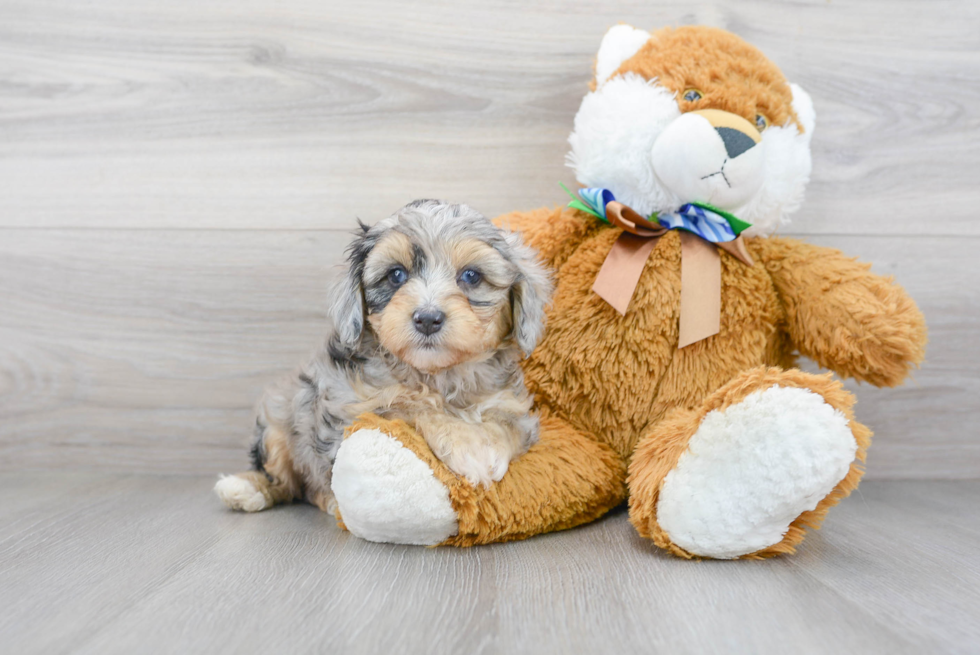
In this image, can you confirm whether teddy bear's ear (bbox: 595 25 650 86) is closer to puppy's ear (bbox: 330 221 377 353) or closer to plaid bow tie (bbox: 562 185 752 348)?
plaid bow tie (bbox: 562 185 752 348)

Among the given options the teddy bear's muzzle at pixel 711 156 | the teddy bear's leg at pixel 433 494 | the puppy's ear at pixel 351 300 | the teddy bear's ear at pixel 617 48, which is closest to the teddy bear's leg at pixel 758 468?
the teddy bear's leg at pixel 433 494

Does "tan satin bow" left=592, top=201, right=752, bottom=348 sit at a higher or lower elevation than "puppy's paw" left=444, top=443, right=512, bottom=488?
higher

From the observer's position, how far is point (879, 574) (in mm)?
1346

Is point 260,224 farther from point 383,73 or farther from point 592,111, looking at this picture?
point 592,111

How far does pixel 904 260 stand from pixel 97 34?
8.65ft

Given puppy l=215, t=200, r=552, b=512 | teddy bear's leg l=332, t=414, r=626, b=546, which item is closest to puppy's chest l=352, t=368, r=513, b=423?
puppy l=215, t=200, r=552, b=512

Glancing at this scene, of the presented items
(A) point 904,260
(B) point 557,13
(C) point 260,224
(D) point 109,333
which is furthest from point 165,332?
(A) point 904,260

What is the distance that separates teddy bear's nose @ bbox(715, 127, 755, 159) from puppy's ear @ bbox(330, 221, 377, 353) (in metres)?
0.84

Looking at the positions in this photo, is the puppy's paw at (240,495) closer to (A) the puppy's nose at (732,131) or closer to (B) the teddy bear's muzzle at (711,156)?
(B) the teddy bear's muzzle at (711,156)

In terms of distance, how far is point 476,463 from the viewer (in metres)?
1.44

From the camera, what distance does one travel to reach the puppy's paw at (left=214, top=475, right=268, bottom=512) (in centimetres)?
185

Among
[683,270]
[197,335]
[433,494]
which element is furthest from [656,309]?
[197,335]

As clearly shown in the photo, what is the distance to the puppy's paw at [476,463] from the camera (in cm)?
143

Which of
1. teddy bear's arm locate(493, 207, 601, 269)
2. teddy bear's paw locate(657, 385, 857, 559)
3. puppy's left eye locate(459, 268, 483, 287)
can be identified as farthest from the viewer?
teddy bear's arm locate(493, 207, 601, 269)
